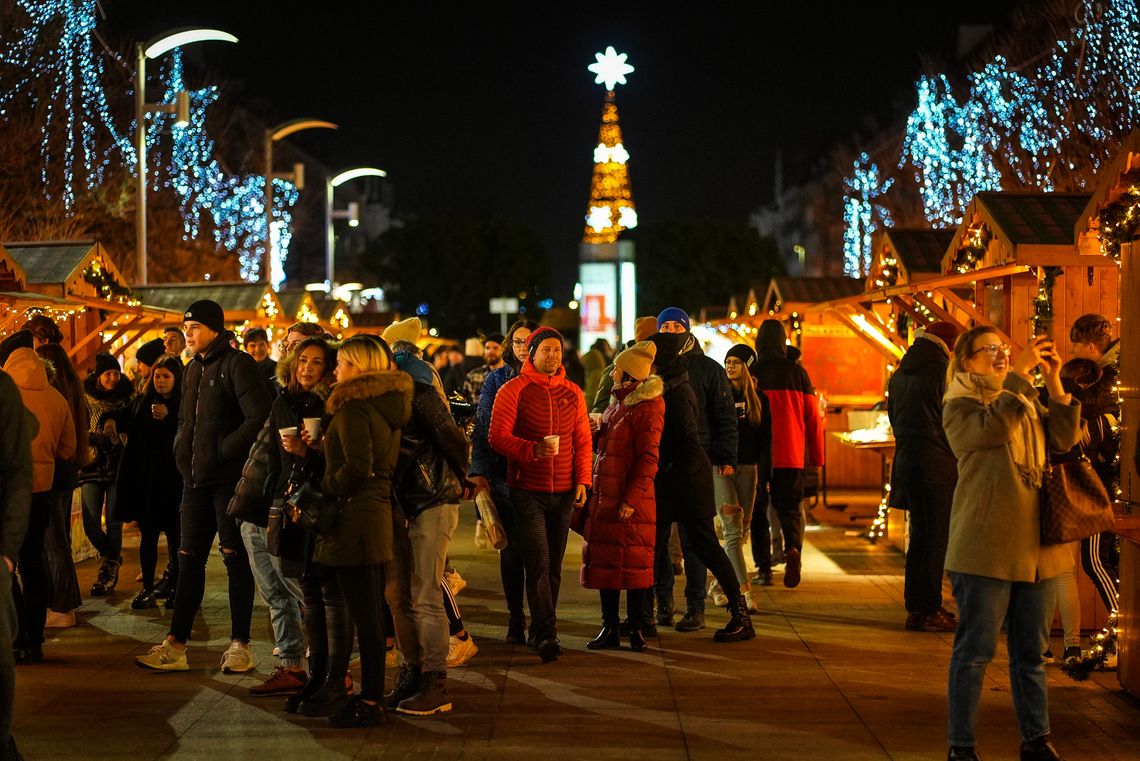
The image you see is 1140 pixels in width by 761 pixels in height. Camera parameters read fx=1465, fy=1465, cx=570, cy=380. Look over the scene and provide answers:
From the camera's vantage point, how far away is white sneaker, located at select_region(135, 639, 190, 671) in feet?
26.3

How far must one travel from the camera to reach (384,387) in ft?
21.5

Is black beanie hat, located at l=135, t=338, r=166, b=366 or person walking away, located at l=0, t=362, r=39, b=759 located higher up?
black beanie hat, located at l=135, t=338, r=166, b=366

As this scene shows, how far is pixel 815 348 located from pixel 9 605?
1710 cm

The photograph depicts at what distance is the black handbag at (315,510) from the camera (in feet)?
21.4

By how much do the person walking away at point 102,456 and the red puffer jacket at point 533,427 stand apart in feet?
13.3

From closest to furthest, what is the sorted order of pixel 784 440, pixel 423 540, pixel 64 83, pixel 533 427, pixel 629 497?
1. pixel 423 540
2. pixel 533 427
3. pixel 629 497
4. pixel 784 440
5. pixel 64 83

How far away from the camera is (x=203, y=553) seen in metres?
8.09

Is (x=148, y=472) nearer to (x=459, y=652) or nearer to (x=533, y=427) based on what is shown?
(x=459, y=652)

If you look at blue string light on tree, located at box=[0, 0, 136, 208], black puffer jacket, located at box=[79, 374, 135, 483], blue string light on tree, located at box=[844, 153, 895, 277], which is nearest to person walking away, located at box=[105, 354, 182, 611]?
black puffer jacket, located at box=[79, 374, 135, 483]

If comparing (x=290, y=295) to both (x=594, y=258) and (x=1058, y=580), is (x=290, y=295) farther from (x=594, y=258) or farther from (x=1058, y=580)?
(x=594, y=258)

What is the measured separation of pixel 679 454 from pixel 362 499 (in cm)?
286

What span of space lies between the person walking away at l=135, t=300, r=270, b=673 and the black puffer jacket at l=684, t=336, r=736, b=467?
289 centimetres

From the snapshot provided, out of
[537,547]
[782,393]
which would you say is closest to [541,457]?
[537,547]

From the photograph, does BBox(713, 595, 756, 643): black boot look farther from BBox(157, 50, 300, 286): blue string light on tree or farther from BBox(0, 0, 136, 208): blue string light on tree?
BBox(157, 50, 300, 286): blue string light on tree
